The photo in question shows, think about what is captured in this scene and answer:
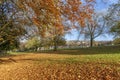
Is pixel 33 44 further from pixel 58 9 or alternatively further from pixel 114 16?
pixel 58 9

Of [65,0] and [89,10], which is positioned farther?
[89,10]

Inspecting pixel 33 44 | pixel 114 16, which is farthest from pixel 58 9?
pixel 33 44

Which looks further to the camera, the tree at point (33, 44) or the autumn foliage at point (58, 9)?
the tree at point (33, 44)

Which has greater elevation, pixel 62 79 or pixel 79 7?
pixel 79 7

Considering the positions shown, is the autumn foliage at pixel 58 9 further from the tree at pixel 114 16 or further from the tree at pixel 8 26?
the tree at pixel 114 16

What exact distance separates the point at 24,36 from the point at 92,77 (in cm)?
1686

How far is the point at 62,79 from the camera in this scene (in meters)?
9.22

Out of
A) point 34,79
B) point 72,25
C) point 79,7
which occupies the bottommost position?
point 34,79

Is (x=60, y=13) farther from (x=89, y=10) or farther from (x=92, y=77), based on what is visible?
(x=92, y=77)

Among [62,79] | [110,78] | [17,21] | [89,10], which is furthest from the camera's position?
[17,21]

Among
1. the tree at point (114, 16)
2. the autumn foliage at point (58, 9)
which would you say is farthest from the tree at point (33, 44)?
the autumn foliage at point (58, 9)

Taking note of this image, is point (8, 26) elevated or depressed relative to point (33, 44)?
elevated

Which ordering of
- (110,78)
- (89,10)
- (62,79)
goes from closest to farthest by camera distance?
(110,78) → (62,79) → (89,10)

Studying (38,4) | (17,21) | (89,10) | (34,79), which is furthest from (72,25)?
(17,21)
